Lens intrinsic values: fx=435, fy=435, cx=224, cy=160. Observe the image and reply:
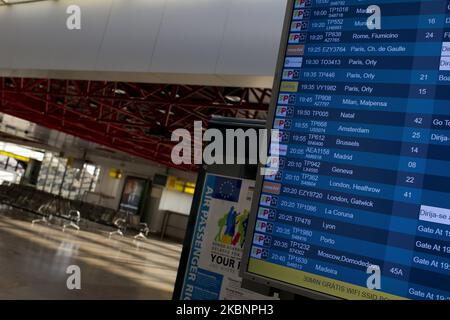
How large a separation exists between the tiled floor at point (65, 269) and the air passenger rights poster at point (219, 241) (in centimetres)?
508

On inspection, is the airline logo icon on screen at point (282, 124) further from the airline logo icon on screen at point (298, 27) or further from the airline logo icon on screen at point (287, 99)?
the airline logo icon on screen at point (298, 27)

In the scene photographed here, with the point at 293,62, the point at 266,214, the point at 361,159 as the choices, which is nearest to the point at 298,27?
the point at 293,62

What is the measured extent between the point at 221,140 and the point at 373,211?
1755mm

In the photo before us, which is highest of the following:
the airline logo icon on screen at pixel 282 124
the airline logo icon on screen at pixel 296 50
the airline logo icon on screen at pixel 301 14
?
the airline logo icon on screen at pixel 301 14

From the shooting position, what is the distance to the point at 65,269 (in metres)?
10.4

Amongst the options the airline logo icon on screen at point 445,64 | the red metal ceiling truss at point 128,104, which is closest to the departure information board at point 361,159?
the airline logo icon on screen at point 445,64

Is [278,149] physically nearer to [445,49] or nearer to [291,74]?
[291,74]

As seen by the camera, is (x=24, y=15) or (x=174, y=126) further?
(x=174, y=126)

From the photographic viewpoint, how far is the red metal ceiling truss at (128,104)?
14.8 meters

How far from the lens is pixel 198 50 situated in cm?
732

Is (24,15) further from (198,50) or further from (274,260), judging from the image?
(274,260)

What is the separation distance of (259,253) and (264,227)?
106mm

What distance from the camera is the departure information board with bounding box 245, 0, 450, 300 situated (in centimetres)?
147
